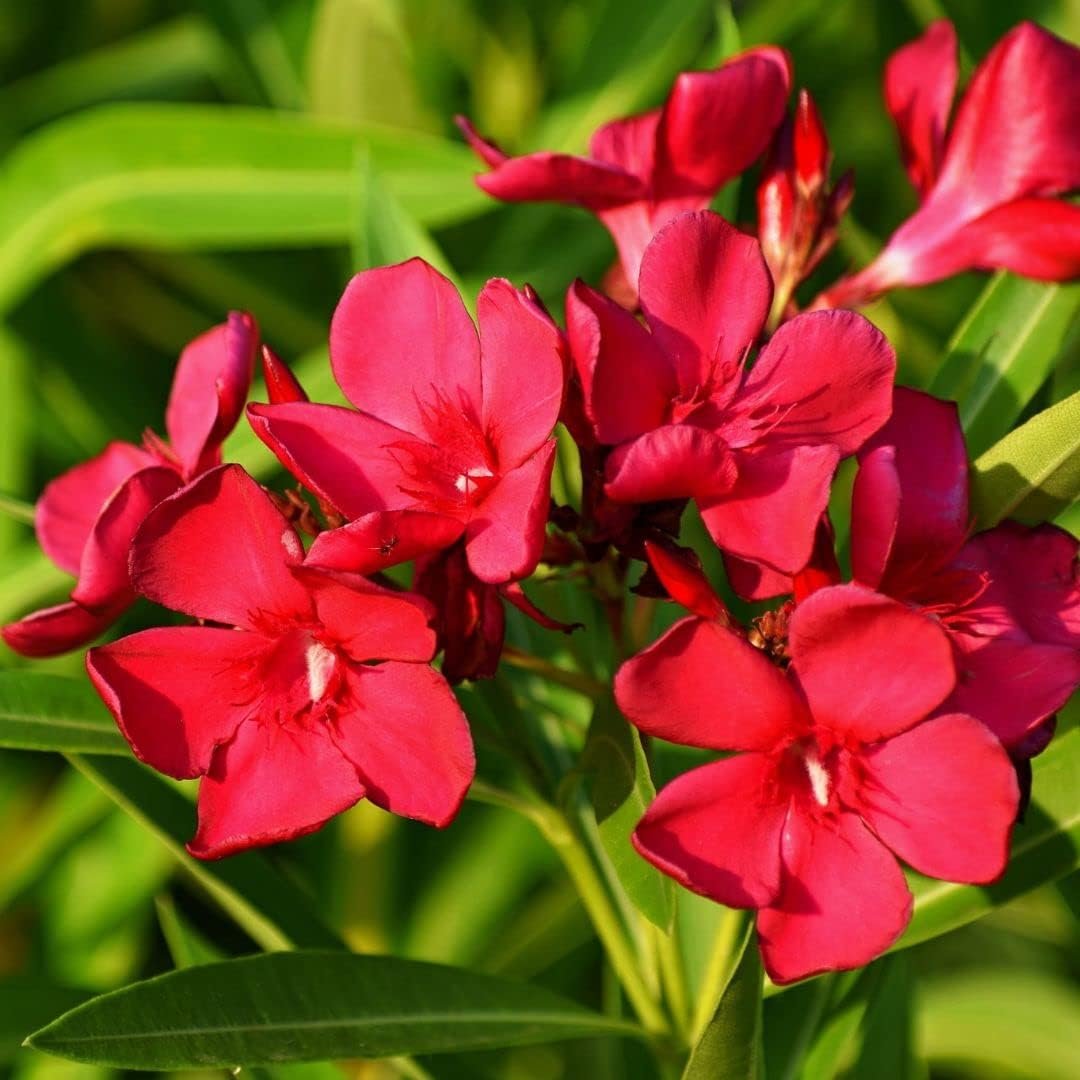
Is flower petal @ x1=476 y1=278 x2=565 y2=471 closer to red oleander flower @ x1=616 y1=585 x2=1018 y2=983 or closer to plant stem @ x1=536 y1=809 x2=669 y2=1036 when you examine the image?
red oleander flower @ x1=616 y1=585 x2=1018 y2=983

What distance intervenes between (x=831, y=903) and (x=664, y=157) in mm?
578

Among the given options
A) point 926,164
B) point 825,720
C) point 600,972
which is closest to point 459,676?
point 825,720

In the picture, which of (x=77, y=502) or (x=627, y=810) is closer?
(x=627, y=810)

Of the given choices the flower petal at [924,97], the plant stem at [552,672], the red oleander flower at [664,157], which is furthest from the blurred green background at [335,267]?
the plant stem at [552,672]

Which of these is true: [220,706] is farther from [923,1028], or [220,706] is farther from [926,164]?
[923,1028]

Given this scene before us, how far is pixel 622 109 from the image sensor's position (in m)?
2.02

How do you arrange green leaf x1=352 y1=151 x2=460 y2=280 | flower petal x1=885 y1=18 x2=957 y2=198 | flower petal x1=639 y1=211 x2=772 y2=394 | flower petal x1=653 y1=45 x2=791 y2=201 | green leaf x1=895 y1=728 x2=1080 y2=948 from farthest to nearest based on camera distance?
green leaf x1=352 y1=151 x2=460 y2=280
flower petal x1=885 y1=18 x2=957 y2=198
flower petal x1=653 y1=45 x2=791 y2=201
green leaf x1=895 y1=728 x2=1080 y2=948
flower petal x1=639 y1=211 x2=772 y2=394

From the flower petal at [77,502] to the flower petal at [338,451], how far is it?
26 cm

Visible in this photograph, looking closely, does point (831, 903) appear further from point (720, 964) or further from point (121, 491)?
point (121, 491)

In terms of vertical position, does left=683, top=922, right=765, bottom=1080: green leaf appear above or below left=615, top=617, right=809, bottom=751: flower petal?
below

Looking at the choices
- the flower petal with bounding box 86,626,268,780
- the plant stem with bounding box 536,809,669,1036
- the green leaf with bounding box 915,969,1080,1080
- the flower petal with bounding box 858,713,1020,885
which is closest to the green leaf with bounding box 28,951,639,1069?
the plant stem with bounding box 536,809,669,1036

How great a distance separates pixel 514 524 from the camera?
869 millimetres

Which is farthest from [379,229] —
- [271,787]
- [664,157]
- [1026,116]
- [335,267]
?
[335,267]

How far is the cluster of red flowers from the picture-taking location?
837mm
